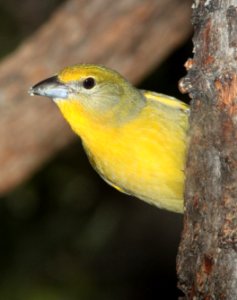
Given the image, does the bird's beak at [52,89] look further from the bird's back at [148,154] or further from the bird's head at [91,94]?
the bird's back at [148,154]

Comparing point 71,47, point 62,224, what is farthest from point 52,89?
point 62,224

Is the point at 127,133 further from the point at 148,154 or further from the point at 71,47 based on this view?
the point at 71,47

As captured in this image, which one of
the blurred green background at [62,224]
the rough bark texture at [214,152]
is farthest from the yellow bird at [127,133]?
the blurred green background at [62,224]

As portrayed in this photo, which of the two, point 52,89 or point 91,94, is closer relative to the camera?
point 52,89

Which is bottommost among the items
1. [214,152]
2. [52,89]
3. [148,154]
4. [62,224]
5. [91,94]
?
[62,224]

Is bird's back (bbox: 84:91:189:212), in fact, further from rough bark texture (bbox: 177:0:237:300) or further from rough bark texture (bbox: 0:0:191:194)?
rough bark texture (bbox: 0:0:191:194)

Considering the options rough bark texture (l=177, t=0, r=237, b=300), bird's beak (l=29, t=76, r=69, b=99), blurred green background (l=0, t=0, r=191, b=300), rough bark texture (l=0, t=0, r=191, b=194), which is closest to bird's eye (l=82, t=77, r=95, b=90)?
bird's beak (l=29, t=76, r=69, b=99)

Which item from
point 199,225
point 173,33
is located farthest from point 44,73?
point 199,225
